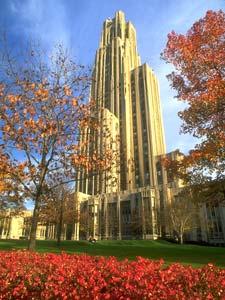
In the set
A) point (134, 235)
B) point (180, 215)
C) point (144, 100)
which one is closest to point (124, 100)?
point (144, 100)

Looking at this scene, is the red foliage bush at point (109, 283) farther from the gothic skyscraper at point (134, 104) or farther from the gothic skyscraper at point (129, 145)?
the gothic skyscraper at point (134, 104)

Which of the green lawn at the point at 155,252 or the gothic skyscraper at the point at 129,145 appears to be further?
the gothic skyscraper at the point at 129,145

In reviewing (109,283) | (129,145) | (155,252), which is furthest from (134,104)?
(109,283)

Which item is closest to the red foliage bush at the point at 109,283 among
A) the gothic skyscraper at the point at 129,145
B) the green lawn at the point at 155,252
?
the green lawn at the point at 155,252

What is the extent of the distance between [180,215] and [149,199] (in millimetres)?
33987

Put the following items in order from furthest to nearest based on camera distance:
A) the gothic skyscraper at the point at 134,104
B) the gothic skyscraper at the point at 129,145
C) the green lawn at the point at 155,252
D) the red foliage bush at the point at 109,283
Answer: the gothic skyscraper at the point at 134,104
the gothic skyscraper at the point at 129,145
the green lawn at the point at 155,252
the red foliage bush at the point at 109,283

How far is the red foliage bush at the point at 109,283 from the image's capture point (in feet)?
17.5

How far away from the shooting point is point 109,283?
625 centimetres

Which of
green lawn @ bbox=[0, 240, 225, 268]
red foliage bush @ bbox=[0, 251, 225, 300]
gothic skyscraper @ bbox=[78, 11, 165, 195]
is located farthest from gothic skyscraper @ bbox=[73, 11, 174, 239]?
red foliage bush @ bbox=[0, 251, 225, 300]

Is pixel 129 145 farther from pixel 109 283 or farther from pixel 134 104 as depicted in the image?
pixel 109 283

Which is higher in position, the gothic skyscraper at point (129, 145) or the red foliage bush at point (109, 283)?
the gothic skyscraper at point (129, 145)

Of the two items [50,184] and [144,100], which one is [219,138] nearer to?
[50,184]

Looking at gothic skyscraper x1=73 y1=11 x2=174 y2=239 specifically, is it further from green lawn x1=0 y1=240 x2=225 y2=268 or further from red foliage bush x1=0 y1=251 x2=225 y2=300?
red foliage bush x1=0 y1=251 x2=225 y2=300

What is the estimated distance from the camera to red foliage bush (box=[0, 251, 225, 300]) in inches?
211
